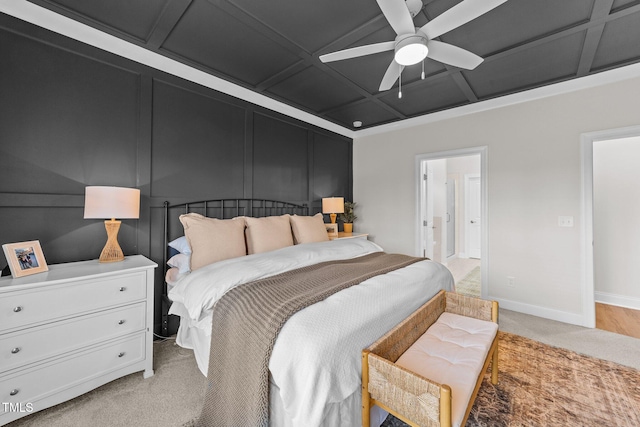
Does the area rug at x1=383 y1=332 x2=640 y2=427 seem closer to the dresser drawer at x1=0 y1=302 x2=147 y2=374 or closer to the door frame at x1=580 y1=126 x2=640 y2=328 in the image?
the door frame at x1=580 y1=126 x2=640 y2=328

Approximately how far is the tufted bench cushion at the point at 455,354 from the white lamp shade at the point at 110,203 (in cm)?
222

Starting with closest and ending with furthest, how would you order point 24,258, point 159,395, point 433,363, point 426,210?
point 433,363
point 24,258
point 159,395
point 426,210

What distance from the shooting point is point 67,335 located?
164 cm

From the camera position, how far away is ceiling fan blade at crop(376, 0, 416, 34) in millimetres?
1543

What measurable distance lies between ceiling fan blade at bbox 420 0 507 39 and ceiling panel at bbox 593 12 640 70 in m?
1.54

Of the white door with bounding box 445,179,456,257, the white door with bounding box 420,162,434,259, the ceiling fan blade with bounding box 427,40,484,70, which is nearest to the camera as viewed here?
the ceiling fan blade with bounding box 427,40,484,70

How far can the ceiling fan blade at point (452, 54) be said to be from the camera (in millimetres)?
1877

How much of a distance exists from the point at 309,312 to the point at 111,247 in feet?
5.87

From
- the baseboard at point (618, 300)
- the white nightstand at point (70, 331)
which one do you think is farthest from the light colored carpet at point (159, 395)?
the baseboard at point (618, 300)

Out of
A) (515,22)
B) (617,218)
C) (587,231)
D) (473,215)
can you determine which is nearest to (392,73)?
(515,22)

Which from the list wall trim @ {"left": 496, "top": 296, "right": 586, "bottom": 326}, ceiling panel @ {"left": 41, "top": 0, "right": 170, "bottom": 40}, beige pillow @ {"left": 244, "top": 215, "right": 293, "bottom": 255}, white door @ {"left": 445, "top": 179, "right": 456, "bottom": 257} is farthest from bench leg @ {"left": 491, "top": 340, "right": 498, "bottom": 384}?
white door @ {"left": 445, "top": 179, "right": 456, "bottom": 257}

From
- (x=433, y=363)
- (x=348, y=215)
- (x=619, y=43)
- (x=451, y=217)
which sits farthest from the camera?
(x=451, y=217)

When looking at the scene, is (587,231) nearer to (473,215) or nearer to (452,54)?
(452,54)

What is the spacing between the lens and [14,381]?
1.47 metres
